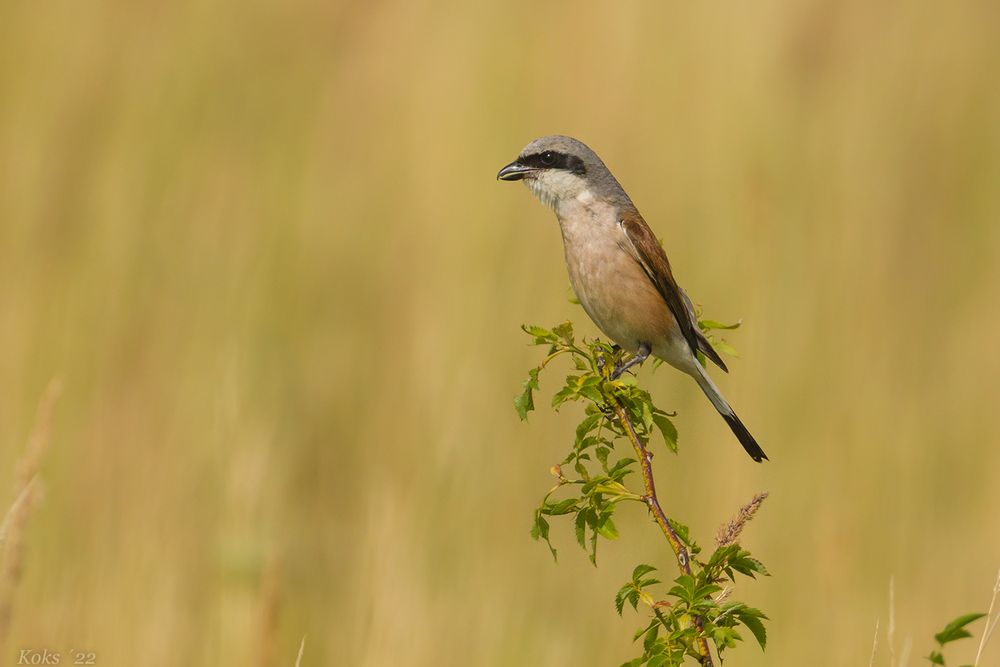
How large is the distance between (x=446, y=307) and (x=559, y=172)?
101cm

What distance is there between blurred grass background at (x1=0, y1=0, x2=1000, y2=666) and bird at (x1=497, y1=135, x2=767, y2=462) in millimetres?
632

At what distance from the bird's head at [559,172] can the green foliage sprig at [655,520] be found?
1170mm

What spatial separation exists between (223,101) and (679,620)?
11.4ft

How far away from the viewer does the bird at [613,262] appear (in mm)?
2881

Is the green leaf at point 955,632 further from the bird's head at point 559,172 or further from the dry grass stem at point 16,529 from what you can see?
the bird's head at point 559,172

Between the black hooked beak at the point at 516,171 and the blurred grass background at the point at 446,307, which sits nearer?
the black hooked beak at the point at 516,171

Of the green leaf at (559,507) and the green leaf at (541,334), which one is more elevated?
the green leaf at (541,334)

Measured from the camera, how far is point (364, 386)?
152 inches

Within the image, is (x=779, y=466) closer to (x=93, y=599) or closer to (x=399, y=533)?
(x=399, y=533)

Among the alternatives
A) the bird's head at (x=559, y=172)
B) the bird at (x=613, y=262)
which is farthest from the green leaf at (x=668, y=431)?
the bird's head at (x=559, y=172)
